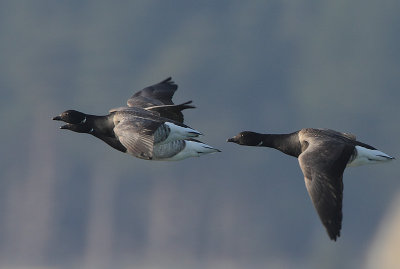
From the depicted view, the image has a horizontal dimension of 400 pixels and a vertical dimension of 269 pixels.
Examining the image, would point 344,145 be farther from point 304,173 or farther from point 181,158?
point 181,158

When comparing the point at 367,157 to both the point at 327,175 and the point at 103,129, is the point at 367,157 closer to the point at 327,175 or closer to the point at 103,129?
the point at 327,175

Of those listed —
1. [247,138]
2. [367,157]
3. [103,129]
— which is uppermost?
[103,129]

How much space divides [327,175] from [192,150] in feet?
29.6

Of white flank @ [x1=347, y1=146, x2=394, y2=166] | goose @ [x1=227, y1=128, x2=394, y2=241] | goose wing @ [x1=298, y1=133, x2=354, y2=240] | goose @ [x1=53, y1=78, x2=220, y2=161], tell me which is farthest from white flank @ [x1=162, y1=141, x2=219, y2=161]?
white flank @ [x1=347, y1=146, x2=394, y2=166]

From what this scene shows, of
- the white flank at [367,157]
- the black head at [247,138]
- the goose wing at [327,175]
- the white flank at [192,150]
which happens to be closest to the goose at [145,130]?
the white flank at [192,150]

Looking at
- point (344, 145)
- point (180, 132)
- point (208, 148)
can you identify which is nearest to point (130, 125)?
point (180, 132)

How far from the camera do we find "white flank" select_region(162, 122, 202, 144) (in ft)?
132

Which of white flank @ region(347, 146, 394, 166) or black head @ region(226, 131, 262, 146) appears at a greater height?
black head @ region(226, 131, 262, 146)

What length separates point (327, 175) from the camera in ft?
117

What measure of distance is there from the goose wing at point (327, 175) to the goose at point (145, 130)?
5938 millimetres

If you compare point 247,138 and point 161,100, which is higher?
point 161,100

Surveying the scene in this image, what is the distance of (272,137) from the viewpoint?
4222 cm

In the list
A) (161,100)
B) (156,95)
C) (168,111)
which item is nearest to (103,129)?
(168,111)

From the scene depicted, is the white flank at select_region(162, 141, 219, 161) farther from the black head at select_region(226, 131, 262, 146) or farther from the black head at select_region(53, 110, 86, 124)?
the black head at select_region(53, 110, 86, 124)
